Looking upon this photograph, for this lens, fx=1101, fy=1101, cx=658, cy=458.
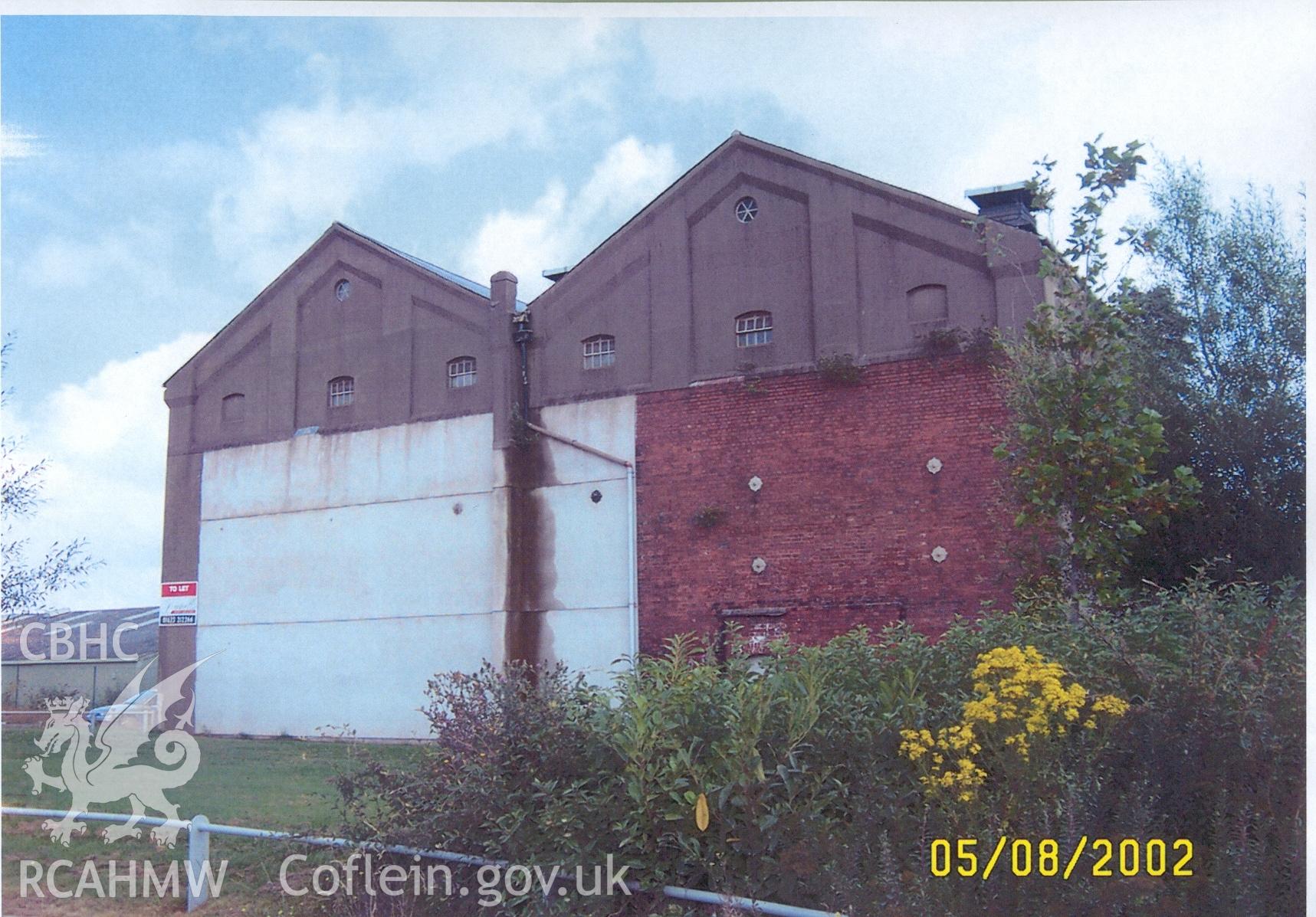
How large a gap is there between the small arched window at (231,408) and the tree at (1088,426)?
649 centimetres

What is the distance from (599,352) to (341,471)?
284 centimetres

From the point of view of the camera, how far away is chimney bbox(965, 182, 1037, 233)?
26.7ft

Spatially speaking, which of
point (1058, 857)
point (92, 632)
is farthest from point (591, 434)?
point (1058, 857)

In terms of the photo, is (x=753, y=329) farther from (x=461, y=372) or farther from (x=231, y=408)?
(x=231, y=408)

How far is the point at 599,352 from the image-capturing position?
36.7ft

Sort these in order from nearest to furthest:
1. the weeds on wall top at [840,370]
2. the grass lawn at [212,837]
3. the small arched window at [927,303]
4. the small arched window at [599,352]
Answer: the grass lawn at [212,837], the small arched window at [927,303], the weeds on wall top at [840,370], the small arched window at [599,352]

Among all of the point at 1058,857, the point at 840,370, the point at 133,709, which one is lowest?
the point at 1058,857

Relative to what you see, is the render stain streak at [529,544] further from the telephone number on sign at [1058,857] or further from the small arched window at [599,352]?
the telephone number on sign at [1058,857]

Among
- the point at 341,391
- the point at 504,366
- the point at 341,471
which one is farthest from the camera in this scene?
the point at 504,366

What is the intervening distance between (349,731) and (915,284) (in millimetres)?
6369

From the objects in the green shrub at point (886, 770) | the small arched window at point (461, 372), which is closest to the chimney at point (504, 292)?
the small arched window at point (461, 372)

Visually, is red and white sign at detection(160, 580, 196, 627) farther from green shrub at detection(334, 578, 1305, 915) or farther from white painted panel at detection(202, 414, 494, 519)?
green shrub at detection(334, 578, 1305, 915)

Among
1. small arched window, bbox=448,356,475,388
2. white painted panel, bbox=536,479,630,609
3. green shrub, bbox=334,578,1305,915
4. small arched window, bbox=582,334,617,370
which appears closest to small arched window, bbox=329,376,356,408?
small arched window, bbox=448,356,475,388

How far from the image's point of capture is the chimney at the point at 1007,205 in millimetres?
8125
